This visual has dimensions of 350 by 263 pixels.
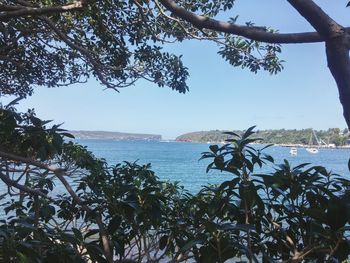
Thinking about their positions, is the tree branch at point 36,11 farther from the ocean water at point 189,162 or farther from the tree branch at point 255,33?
the ocean water at point 189,162

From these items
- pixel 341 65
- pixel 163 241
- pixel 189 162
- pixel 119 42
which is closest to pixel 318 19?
pixel 341 65

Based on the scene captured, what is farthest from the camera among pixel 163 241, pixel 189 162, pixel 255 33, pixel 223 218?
pixel 189 162

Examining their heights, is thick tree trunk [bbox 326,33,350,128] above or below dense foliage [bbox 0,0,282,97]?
below

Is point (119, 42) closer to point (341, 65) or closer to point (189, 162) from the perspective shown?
point (341, 65)

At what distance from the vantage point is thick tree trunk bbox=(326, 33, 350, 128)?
3.38ft

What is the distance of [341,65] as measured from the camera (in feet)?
3.48

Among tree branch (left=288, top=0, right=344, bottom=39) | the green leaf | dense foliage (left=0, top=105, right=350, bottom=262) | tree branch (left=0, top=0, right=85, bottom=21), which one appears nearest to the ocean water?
dense foliage (left=0, top=105, right=350, bottom=262)

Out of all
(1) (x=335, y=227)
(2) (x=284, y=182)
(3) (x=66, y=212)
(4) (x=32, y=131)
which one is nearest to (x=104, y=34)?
(3) (x=66, y=212)

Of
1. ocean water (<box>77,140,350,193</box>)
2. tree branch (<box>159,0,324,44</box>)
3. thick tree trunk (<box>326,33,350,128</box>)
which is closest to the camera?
thick tree trunk (<box>326,33,350,128</box>)

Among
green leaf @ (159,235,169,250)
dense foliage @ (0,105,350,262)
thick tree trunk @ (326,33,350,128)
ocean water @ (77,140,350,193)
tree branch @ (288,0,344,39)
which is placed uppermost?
tree branch @ (288,0,344,39)

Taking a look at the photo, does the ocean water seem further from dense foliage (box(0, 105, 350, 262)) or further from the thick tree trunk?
the thick tree trunk

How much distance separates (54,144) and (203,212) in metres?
0.79

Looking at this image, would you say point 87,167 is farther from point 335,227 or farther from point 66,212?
point 335,227

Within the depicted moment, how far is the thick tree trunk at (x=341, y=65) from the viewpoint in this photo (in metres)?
1.03
